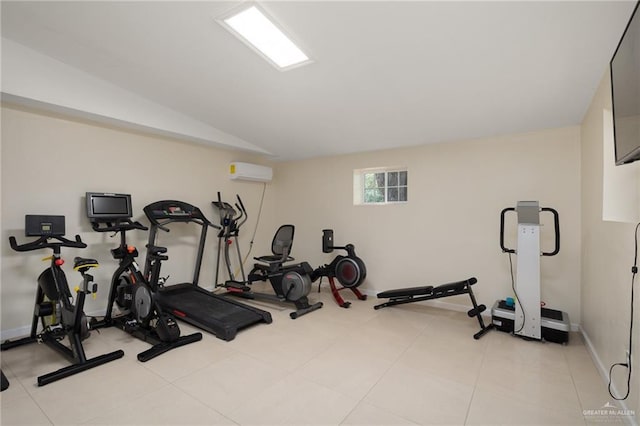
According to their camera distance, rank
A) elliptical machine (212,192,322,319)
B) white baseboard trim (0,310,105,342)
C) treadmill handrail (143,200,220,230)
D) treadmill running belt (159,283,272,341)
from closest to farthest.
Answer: white baseboard trim (0,310,105,342) < treadmill running belt (159,283,272,341) < treadmill handrail (143,200,220,230) < elliptical machine (212,192,322,319)

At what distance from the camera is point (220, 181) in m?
5.00

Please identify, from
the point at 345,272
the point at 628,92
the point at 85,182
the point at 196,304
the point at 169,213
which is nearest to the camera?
the point at 628,92

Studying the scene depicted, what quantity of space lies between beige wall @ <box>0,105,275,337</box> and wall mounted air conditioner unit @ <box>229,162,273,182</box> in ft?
0.62

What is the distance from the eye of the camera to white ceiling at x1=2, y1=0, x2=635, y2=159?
2.06 m

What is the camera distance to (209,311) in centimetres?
350

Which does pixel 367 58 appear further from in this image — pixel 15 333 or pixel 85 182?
pixel 15 333

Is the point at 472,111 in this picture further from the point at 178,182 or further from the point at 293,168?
the point at 178,182

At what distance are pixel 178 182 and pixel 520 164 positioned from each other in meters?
4.59

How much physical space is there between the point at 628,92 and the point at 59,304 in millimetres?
4223

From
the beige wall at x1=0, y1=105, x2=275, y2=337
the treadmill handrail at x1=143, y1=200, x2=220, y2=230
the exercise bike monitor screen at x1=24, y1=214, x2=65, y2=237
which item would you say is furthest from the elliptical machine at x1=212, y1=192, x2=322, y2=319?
the exercise bike monitor screen at x1=24, y1=214, x2=65, y2=237

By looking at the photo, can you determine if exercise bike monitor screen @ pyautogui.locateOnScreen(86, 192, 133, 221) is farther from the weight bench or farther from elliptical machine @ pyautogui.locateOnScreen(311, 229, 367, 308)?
the weight bench

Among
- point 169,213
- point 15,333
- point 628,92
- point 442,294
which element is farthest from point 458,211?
point 15,333

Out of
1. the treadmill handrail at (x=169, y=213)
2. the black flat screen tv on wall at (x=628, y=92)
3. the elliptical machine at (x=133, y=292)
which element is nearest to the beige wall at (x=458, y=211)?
the black flat screen tv on wall at (x=628, y=92)

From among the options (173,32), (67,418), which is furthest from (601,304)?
(173,32)
